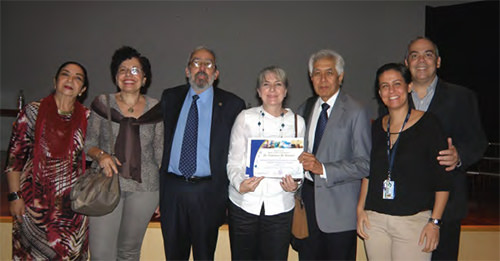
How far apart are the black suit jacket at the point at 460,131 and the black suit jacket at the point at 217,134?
149 cm

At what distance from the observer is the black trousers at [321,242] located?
2.67 m

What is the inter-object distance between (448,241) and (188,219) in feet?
6.20

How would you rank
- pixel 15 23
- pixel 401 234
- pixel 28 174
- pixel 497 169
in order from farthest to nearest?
pixel 15 23 → pixel 497 169 → pixel 28 174 → pixel 401 234

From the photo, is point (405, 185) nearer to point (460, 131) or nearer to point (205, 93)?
point (460, 131)

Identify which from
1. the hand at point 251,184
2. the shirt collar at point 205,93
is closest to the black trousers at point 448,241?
the hand at point 251,184

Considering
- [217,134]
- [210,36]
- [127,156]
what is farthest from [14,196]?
[210,36]

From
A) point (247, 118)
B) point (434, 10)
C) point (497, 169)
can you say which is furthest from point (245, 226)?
point (434, 10)

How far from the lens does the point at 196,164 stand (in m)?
2.86

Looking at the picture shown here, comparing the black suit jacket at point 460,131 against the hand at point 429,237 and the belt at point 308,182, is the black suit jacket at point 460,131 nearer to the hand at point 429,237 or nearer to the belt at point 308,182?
the hand at point 429,237

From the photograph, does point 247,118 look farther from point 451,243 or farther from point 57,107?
point 451,243

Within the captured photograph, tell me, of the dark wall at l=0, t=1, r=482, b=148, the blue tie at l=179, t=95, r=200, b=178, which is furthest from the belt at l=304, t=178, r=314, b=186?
the dark wall at l=0, t=1, r=482, b=148

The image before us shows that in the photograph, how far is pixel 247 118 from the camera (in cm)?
272

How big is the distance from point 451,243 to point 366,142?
992mm

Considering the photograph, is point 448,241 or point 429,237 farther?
point 448,241
